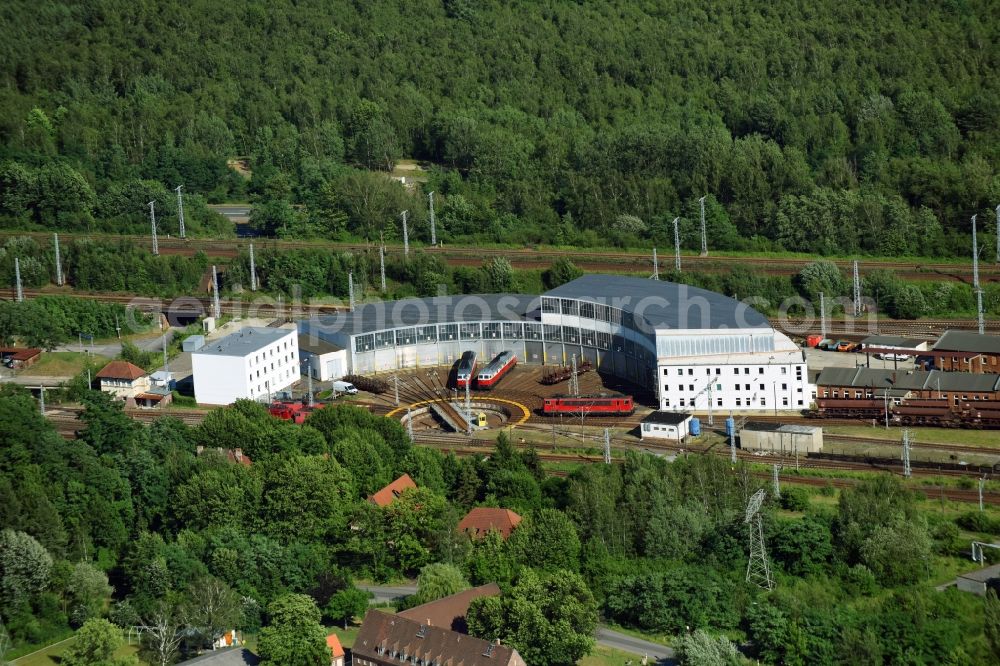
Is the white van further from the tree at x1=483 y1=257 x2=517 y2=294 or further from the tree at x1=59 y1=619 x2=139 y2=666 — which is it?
the tree at x1=59 y1=619 x2=139 y2=666

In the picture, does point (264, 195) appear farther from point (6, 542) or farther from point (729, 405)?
point (6, 542)

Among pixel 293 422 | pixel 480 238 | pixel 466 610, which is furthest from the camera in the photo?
pixel 480 238

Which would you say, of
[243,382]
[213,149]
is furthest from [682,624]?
[213,149]

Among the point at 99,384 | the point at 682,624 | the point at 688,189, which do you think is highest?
the point at 688,189

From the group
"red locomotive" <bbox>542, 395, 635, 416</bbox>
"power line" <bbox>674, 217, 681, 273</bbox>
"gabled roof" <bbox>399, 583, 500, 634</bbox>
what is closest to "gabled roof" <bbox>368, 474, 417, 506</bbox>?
"gabled roof" <bbox>399, 583, 500, 634</bbox>

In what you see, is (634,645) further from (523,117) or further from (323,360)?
(523,117)

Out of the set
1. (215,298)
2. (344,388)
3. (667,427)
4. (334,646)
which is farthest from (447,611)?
(215,298)
